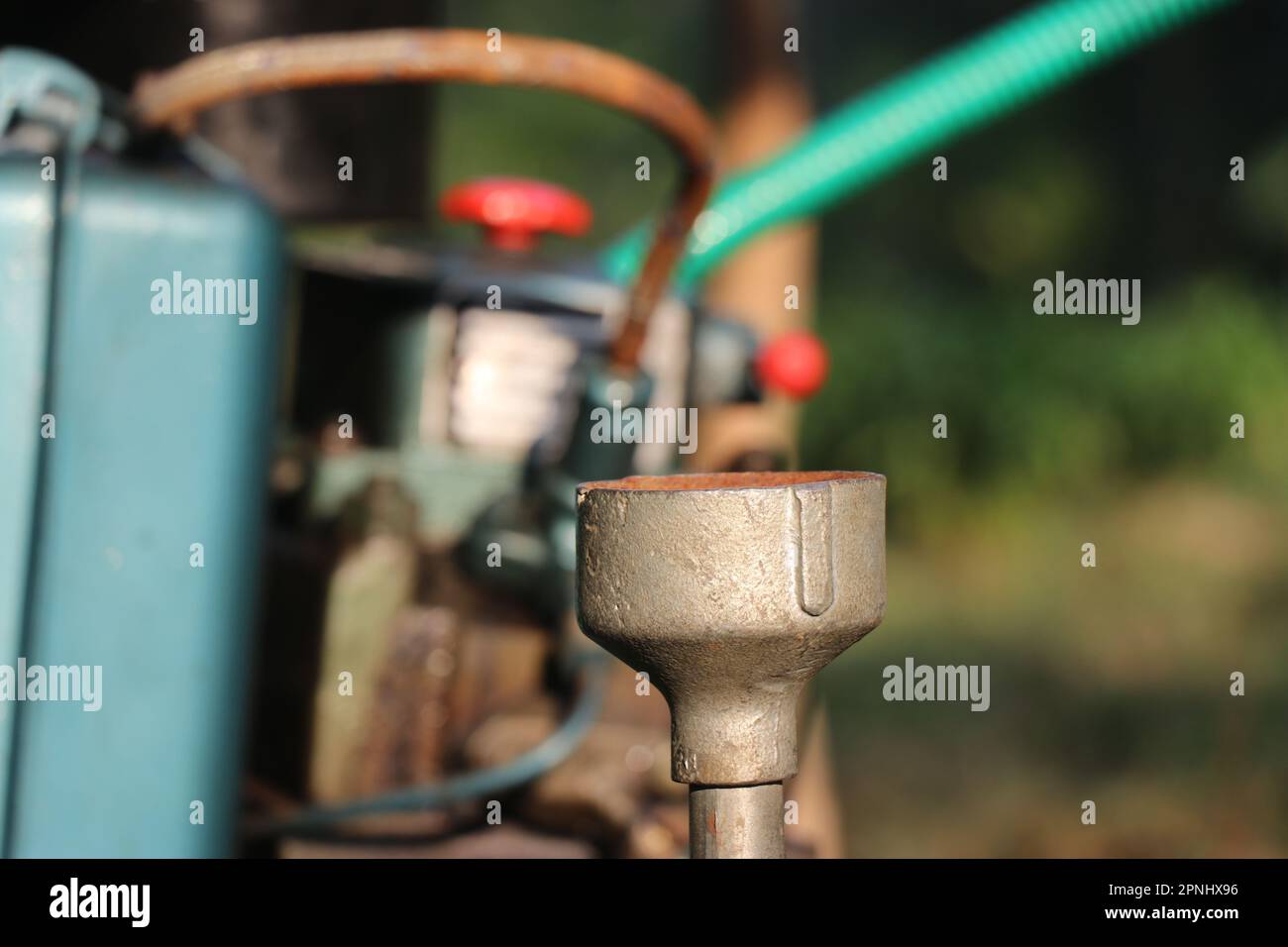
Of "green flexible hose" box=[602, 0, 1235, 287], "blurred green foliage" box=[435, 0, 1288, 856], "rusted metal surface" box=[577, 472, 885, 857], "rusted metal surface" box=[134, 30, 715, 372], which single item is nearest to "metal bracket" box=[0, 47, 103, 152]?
"rusted metal surface" box=[134, 30, 715, 372]

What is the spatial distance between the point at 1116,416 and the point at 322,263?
5115mm

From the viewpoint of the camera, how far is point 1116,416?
5898mm

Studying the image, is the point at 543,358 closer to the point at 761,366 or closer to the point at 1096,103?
the point at 761,366

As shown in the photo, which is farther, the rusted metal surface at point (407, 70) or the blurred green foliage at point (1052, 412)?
the blurred green foliage at point (1052, 412)

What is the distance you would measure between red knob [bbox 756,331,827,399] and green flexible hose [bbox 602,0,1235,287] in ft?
0.63

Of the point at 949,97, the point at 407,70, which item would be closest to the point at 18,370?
the point at 407,70

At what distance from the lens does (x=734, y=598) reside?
62 cm

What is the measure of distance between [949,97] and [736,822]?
1168mm

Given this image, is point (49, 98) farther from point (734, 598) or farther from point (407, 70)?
point (734, 598)

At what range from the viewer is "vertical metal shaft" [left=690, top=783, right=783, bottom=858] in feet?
2.18

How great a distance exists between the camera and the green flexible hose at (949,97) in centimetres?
152

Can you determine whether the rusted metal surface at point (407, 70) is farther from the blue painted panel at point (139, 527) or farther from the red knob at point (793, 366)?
the red knob at point (793, 366)

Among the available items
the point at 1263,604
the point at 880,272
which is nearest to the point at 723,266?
the point at 1263,604

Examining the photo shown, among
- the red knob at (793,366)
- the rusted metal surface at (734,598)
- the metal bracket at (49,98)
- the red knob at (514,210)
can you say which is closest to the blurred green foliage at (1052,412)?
the red knob at (514,210)
